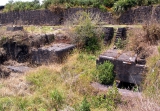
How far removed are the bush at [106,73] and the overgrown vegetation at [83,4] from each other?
6951 mm

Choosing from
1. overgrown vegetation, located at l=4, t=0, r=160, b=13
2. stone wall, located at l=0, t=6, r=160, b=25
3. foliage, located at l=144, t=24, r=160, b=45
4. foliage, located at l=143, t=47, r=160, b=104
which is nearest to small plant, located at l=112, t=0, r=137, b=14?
overgrown vegetation, located at l=4, t=0, r=160, b=13

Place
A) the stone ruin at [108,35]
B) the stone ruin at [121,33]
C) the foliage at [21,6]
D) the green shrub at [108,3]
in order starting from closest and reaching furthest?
the stone ruin at [121,33]
the stone ruin at [108,35]
the green shrub at [108,3]
the foliage at [21,6]

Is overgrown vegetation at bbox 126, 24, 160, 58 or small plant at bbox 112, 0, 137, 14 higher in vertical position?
small plant at bbox 112, 0, 137, 14

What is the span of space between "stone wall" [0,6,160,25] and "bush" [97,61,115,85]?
4165mm

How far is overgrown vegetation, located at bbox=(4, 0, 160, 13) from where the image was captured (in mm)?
13281

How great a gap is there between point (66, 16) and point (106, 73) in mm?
10245

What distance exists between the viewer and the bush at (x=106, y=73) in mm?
7098

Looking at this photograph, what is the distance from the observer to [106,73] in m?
7.14

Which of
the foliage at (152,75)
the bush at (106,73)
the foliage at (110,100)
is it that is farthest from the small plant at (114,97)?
the bush at (106,73)

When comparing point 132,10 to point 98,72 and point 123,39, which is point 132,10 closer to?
point 123,39

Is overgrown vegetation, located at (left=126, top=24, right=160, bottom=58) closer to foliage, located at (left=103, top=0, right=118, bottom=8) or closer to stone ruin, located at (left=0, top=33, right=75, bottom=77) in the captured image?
stone ruin, located at (left=0, top=33, right=75, bottom=77)

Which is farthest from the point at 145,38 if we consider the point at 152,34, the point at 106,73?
the point at 106,73

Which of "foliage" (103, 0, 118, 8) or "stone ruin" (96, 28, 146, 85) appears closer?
"stone ruin" (96, 28, 146, 85)

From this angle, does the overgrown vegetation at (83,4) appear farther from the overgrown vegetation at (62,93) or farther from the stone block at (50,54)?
the overgrown vegetation at (62,93)
